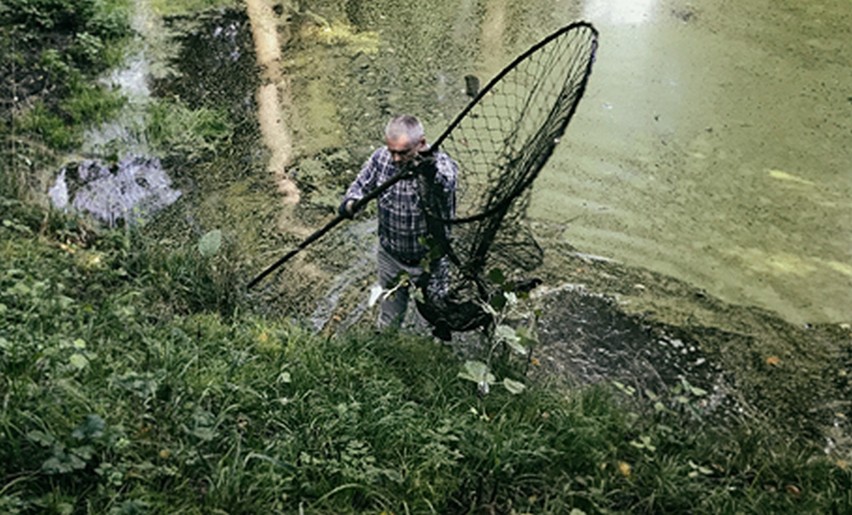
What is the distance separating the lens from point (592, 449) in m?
2.32

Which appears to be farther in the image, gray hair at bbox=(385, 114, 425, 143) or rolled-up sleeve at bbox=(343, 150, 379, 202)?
rolled-up sleeve at bbox=(343, 150, 379, 202)

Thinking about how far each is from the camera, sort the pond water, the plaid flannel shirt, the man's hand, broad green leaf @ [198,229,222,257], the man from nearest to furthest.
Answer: the man's hand
the man
the plaid flannel shirt
broad green leaf @ [198,229,222,257]
the pond water

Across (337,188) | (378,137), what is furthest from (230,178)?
(378,137)

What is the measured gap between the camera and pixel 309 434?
2197 mm

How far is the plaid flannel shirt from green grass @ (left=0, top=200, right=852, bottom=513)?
0.33 meters

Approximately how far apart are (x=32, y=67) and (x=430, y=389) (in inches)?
144

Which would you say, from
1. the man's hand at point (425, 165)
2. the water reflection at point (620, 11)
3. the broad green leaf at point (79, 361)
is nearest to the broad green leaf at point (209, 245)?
the man's hand at point (425, 165)

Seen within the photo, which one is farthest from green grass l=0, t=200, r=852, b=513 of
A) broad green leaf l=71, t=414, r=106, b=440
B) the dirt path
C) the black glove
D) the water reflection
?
the water reflection

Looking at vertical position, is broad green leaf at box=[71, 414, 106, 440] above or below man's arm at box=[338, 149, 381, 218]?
below

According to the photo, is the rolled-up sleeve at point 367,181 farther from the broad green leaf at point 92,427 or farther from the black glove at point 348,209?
the broad green leaf at point 92,427

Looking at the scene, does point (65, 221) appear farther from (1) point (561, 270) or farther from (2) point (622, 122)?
(2) point (622, 122)

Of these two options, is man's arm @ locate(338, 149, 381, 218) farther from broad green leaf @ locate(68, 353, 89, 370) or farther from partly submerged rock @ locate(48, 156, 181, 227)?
partly submerged rock @ locate(48, 156, 181, 227)

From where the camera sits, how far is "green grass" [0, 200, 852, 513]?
75.0 inches

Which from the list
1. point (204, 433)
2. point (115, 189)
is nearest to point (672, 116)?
point (115, 189)
